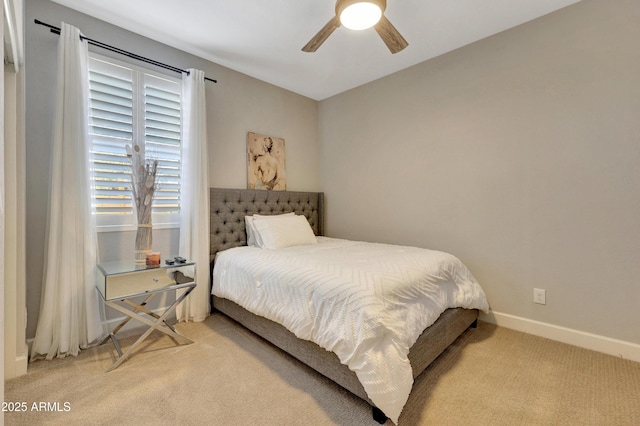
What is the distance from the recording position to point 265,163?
3414 millimetres

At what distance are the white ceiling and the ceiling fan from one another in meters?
0.40

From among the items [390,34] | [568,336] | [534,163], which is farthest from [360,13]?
[568,336]

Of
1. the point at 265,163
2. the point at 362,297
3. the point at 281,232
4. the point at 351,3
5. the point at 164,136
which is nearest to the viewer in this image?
the point at 362,297

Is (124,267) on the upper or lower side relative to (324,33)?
lower

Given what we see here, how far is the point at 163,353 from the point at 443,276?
81.2 inches

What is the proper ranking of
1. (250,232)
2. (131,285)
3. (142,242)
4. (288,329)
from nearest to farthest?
1. (288,329)
2. (131,285)
3. (142,242)
4. (250,232)

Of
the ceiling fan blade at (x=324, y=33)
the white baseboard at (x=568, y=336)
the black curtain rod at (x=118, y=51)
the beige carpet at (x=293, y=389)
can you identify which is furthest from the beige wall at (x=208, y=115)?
the white baseboard at (x=568, y=336)

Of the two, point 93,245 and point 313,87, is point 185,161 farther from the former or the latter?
point 313,87

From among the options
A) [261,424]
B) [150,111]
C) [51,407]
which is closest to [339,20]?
[150,111]

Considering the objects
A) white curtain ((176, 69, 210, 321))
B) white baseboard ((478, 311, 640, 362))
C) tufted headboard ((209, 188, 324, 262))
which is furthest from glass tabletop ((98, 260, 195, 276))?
white baseboard ((478, 311, 640, 362))

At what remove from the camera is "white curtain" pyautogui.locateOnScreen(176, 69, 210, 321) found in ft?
8.71

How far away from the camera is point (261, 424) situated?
144 cm

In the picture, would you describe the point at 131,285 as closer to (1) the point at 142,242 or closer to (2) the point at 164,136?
(1) the point at 142,242

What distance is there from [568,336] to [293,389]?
6.92ft
